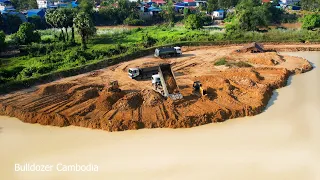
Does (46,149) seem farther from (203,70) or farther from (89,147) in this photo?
(203,70)

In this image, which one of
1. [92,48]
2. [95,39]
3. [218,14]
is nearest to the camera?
[92,48]

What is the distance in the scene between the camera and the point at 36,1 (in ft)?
235

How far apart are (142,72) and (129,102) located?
5563 millimetres

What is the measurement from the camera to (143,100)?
1889 centimetres

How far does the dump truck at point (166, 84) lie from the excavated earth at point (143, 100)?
470 mm

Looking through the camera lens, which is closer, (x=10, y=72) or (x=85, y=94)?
(x=85, y=94)

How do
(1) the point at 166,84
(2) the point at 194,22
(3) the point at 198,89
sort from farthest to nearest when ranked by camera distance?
1. (2) the point at 194,22
2. (3) the point at 198,89
3. (1) the point at 166,84

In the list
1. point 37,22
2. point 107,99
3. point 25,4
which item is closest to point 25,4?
point 25,4

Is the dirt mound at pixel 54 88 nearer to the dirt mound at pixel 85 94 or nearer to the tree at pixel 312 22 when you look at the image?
the dirt mound at pixel 85 94

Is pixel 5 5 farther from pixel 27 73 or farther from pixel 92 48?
pixel 27 73

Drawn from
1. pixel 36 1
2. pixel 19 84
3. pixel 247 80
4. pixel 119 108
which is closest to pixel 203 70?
pixel 247 80

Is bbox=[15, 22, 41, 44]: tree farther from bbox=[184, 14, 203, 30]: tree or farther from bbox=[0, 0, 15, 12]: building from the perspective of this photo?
bbox=[0, 0, 15, 12]: building

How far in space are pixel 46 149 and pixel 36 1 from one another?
213 feet

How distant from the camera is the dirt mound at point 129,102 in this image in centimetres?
1797
